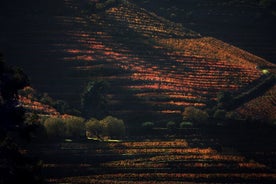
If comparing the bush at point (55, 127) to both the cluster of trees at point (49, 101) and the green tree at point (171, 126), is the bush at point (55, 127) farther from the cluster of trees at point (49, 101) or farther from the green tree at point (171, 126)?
the green tree at point (171, 126)

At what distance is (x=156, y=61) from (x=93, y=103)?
A: 85.0 feet

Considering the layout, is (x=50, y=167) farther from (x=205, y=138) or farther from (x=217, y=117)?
(x=217, y=117)

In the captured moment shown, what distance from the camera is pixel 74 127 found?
6756 cm

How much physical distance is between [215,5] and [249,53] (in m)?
27.5

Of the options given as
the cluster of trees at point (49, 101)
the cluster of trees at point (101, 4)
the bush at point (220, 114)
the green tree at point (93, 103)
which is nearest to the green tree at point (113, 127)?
the green tree at point (93, 103)

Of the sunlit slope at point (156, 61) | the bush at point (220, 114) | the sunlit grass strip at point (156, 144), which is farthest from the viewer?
the sunlit slope at point (156, 61)

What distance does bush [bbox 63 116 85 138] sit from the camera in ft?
220

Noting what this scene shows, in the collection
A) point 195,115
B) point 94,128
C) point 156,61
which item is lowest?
point 94,128

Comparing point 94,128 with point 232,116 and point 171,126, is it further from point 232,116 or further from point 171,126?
point 232,116

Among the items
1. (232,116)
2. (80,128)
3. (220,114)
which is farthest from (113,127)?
(232,116)

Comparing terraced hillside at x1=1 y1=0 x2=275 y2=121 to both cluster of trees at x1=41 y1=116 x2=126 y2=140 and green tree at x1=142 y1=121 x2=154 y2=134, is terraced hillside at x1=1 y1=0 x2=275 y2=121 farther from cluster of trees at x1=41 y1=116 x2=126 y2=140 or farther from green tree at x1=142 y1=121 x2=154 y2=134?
cluster of trees at x1=41 y1=116 x2=126 y2=140

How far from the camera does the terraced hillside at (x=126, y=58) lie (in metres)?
87.1

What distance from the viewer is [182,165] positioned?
200 feet

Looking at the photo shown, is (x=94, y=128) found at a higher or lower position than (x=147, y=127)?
higher
